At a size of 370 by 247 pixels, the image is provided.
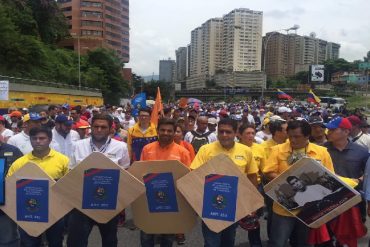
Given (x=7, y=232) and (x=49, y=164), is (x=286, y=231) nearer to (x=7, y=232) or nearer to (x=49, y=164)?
(x=49, y=164)

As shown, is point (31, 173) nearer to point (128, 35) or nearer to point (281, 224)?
point (281, 224)

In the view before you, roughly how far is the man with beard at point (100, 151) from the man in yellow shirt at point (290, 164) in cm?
152

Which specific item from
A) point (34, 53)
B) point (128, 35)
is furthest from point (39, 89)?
point (128, 35)

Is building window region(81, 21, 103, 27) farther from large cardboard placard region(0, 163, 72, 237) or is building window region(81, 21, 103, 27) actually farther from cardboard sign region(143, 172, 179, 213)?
cardboard sign region(143, 172, 179, 213)

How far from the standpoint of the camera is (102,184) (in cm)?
399

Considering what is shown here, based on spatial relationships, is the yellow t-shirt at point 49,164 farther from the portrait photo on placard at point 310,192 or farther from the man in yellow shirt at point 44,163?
the portrait photo on placard at point 310,192

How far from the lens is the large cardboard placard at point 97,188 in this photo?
155 inches

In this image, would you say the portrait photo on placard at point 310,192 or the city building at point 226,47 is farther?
the city building at point 226,47

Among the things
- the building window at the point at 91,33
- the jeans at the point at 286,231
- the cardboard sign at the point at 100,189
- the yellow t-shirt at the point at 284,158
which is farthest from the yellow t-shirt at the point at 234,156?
the building window at the point at 91,33

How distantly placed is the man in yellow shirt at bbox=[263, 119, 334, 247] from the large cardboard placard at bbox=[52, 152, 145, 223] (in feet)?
4.26

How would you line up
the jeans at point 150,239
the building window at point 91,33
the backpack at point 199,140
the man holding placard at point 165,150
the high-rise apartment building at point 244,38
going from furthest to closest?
1. the building window at point 91,33
2. the high-rise apartment building at point 244,38
3. the backpack at point 199,140
4. the man holding placard at point 165,150
5. the jeans at point 150,239

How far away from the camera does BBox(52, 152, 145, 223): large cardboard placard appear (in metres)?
3.94

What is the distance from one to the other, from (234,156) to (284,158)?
48 cm

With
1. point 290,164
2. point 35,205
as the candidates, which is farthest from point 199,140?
point 35,205
